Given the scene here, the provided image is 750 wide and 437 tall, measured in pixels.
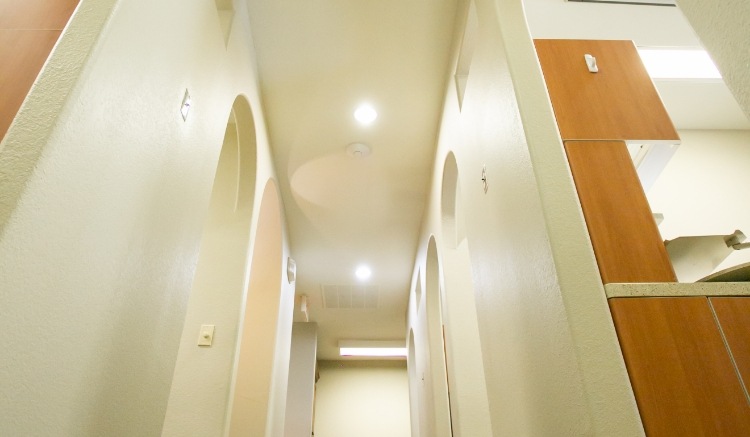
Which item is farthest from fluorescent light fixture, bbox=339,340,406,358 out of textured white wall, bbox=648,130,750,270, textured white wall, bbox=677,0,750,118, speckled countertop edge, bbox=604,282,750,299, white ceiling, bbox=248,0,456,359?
textured white wall, bbox=677,0,750,118

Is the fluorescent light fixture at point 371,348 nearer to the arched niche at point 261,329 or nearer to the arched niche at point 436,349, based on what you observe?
the arched niche at point 261,329

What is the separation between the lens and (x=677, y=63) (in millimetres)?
2402

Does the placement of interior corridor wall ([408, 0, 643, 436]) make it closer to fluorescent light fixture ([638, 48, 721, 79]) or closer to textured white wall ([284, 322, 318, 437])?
fluorescent light fixture ([638, 48, 721, 79])

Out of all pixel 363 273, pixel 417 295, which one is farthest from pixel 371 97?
pixel 363 273

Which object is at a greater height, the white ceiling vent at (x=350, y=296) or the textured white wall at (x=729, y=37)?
the white ceiling vent at (x=350, y=296)

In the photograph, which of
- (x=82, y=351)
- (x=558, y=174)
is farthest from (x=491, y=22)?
(x=82, y=351)

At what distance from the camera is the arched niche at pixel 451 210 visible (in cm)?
291

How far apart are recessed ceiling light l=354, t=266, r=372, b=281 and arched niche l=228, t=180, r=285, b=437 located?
1.25 m

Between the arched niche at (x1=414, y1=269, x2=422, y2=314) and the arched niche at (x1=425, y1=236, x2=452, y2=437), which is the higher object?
the arched niche at (x1=414, y1=269, x2=422, y2=314)

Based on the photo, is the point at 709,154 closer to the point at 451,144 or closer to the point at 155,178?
the point at 451,144

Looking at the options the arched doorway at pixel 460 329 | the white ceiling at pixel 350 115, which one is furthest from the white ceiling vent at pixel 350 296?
the arched doorway at pixel 460 329

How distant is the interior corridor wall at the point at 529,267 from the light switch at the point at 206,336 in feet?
4.93

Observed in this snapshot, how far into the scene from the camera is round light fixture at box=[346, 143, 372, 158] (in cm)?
323

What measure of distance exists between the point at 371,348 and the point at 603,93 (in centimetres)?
636
